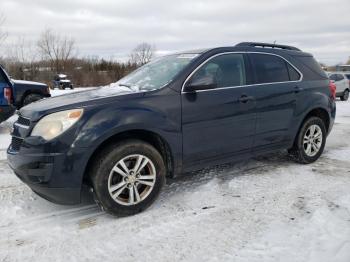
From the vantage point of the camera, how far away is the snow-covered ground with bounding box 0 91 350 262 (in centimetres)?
272

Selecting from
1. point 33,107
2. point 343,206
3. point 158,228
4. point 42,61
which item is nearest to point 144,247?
point 158,228

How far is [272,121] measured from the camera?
4383 mm

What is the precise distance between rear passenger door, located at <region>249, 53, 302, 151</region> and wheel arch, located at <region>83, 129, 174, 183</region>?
1.25 metres

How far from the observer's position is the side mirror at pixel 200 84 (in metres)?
3.63

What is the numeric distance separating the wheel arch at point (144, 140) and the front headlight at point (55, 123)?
34cm

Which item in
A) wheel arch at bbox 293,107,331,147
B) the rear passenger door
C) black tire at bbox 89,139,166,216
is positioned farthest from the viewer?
wheel arch at bbox 293,107,331,147

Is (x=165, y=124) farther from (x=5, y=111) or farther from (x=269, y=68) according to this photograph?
(x=5, y=111)

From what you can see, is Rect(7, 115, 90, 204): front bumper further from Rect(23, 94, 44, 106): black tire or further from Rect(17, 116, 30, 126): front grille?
Rect(23, 94, 44, 106): black tire

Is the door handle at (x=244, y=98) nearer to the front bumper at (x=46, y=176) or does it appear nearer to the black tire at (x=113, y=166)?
the black tire at (x=113, y=166)

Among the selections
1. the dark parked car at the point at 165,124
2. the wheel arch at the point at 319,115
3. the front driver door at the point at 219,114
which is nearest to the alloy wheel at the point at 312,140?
the dark parked car at the point at 165,124

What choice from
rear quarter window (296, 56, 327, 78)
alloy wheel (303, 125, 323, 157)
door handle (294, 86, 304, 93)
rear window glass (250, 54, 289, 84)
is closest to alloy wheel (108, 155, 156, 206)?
rear window glass (250, 54, 289, 84)

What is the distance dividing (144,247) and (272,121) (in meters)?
2.45

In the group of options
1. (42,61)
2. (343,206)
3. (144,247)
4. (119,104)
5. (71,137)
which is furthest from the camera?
(42,61)

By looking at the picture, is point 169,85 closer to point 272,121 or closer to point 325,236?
point 272,121
